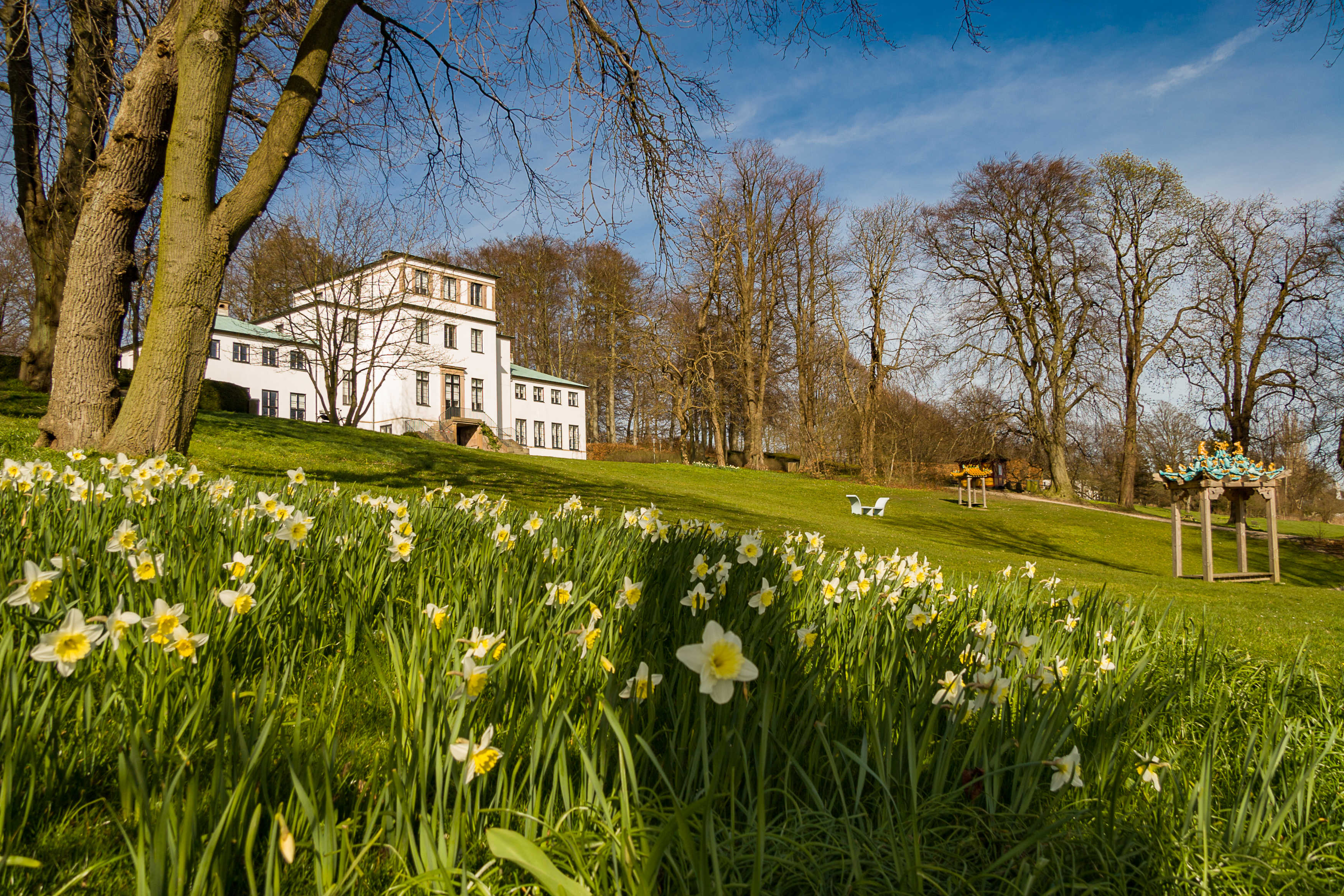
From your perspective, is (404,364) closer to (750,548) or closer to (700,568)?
(750,548)

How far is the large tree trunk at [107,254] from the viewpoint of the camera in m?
7.00

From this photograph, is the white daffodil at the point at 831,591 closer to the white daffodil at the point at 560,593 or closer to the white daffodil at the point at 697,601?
the white daffodil at the point at 697,601

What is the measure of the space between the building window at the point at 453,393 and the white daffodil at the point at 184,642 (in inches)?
1574

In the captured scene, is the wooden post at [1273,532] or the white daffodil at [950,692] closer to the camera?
the white daffodil at [950,692]

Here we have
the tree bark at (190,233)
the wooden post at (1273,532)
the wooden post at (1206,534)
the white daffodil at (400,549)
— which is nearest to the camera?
the white daffodil at (400,549)

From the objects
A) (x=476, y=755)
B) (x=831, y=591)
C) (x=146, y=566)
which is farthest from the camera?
(x=831, y=591)

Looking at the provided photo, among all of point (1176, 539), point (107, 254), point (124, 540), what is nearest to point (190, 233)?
point (107, 254)

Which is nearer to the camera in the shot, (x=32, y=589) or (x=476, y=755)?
(x=476, y=755)

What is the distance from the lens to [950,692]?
1615mm

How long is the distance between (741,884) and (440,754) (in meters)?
0.50

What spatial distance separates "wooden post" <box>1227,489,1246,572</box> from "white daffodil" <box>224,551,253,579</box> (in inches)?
561

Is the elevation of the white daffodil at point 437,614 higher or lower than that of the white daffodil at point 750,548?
lower

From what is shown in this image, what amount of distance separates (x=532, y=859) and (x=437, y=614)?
0.85 meters

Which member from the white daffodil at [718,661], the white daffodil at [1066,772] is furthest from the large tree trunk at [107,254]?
the white daffodil at [1066,772]
